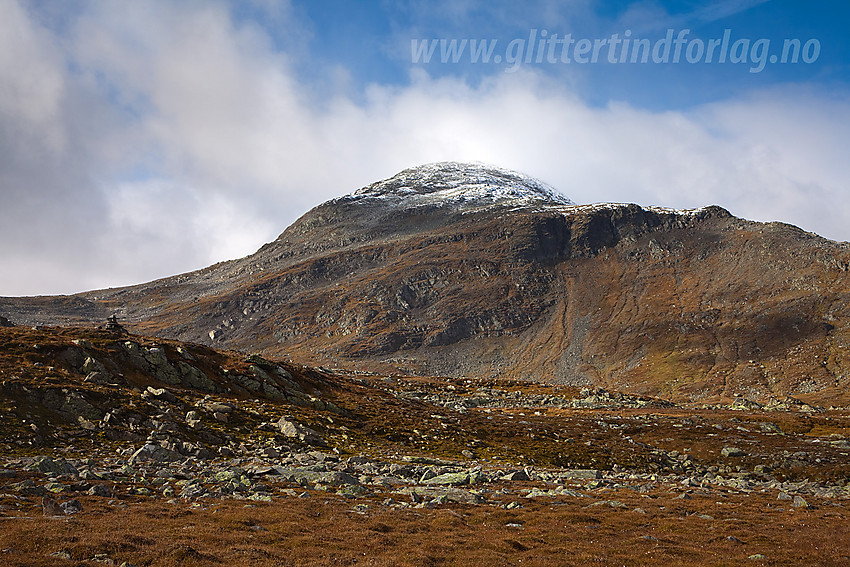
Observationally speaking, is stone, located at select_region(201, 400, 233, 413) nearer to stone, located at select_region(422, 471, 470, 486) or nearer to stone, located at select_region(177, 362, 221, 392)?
stone, located at select_region(177, 362, 221, 392)

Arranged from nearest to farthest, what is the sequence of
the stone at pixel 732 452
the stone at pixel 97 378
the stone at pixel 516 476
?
the stone at pixel 516 476, the stone at pixel 97 378, the stone at pixel 732 452

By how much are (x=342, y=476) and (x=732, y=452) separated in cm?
4873

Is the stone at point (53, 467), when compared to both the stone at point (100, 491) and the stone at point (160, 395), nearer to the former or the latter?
the stone at point (100, 491)

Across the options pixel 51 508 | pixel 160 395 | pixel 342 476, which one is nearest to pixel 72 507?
pixel 51 508

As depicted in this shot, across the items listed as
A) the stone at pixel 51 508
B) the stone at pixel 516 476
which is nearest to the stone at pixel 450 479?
the stone at pixel 516 476

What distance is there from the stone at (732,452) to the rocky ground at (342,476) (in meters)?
0.29

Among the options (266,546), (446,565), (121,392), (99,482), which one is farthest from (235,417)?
(446,565)

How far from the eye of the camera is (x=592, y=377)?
195 metres

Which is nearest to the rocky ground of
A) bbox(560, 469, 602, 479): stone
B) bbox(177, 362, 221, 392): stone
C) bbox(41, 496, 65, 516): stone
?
bbox(41, 496, 65, 516): stone

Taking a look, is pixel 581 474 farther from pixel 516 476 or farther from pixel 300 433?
pixel 300 433

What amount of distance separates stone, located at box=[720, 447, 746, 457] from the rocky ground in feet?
0.96

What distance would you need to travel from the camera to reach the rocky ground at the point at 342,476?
1970 centimetres

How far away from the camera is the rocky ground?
Result: 64.6 ft

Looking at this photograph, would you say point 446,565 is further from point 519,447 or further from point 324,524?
point 519,447
